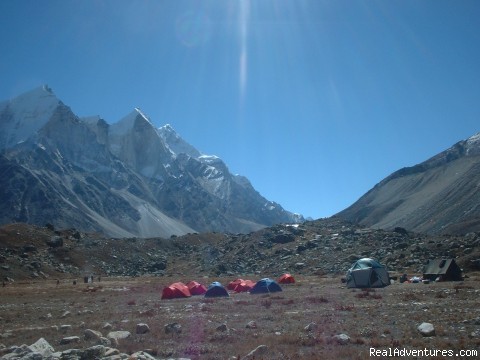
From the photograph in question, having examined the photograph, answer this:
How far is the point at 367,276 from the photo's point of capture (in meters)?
47.3

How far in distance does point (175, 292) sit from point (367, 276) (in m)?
18.6

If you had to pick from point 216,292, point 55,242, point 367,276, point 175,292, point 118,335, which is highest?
point 55,242

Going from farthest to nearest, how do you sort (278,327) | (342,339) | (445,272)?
1. (445,272)
2. (278,327)
3. (342,339)

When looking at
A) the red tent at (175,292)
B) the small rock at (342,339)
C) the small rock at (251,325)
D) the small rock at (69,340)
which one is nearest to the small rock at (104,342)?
the small rock at (69,340)

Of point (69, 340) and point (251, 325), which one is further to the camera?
point (251, 325)

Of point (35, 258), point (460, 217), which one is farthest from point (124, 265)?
point (460, 217)

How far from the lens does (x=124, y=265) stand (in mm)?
107625

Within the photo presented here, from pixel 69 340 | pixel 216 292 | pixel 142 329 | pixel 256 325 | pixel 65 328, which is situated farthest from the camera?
pixel 216 292

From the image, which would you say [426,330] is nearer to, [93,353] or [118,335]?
→ [93,353]

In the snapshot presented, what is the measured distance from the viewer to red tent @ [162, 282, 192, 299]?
4569 cm

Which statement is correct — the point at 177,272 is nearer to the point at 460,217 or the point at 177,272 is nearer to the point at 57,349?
the point at 57,349

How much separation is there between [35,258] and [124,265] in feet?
63.5

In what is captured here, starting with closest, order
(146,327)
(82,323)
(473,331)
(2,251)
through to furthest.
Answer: (473,331), (146,327), (82,323), (2,251)

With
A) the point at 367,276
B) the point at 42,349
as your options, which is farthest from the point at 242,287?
the point at 42,349
